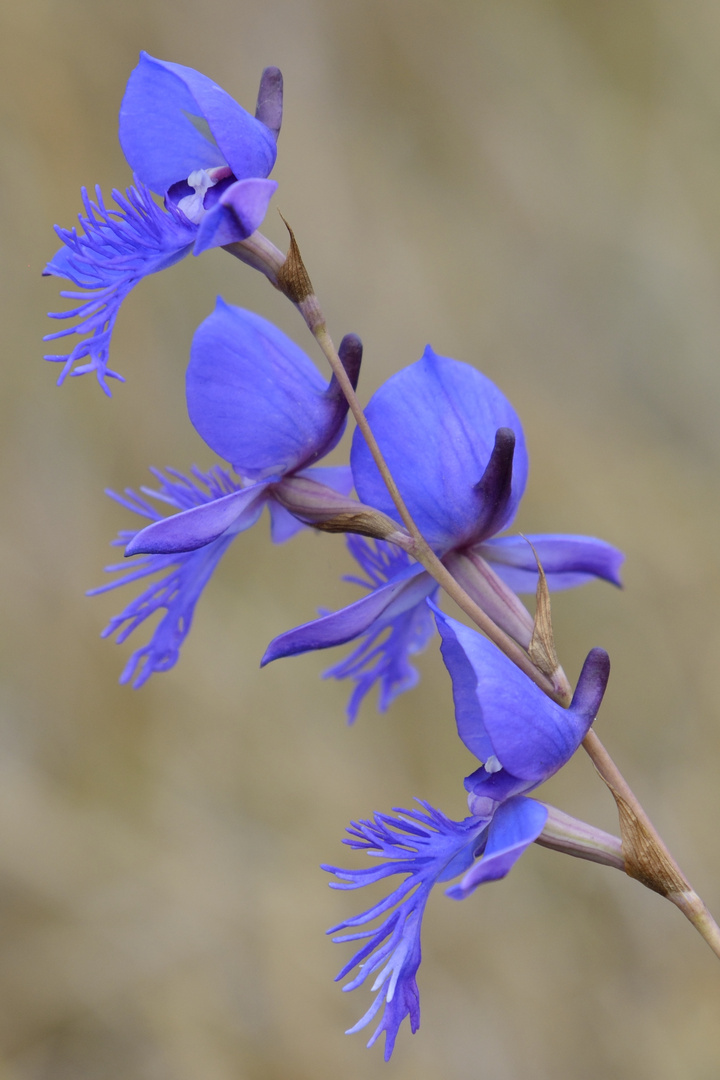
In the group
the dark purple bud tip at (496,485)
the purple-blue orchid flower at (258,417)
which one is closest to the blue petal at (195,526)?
the purple-blue orchid flower at (258,417)

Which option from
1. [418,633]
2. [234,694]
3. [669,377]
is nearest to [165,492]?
[418,633]

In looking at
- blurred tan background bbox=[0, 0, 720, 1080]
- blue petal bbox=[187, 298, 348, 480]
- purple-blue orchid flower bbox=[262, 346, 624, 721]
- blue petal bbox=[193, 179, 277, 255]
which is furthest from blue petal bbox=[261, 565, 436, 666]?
blurred tan background bbox=[0, 0, 720, 1080]

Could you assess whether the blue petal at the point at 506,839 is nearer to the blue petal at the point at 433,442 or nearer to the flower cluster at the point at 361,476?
the flower cluster at the point at 361,476

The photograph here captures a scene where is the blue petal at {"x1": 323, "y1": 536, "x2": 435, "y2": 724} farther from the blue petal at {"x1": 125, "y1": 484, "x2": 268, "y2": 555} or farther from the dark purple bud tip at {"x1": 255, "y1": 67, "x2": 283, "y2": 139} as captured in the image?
the dark purple bud tip at {"x1": 255, "y1": 67, "x2": 283, "y2": 139}

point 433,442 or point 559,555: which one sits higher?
point 433,442

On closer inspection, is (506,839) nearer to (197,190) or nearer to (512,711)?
(512,711)

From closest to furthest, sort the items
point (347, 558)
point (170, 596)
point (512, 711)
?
point (512, 711) < point (170, 596) < point (347, 558)

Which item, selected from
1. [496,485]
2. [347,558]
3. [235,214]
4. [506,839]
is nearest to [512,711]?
[506,839]
